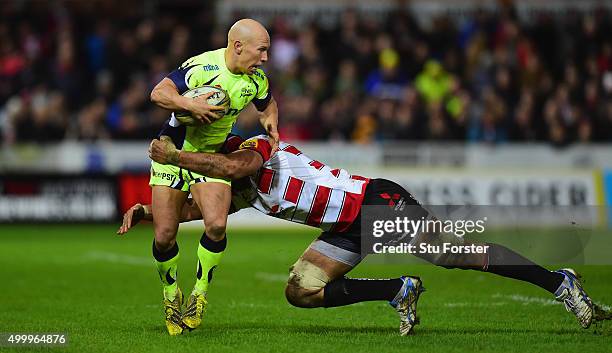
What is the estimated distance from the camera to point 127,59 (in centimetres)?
2164

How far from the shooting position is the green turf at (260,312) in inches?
298

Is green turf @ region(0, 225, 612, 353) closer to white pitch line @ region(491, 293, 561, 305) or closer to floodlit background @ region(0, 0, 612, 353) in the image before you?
white pitch line @ region(491, 293, 561, 305)

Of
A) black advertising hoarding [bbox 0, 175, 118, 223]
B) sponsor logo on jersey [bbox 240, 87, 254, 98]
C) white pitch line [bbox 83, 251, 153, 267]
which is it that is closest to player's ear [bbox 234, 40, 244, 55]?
sponsor logo on jersey [bbox 240, 87, 254, 98]

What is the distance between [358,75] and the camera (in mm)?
21453

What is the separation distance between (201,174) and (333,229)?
106cm

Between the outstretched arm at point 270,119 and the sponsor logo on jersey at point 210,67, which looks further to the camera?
the outstretched arm at point 270,119

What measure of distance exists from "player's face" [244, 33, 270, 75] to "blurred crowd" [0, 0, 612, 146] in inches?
460

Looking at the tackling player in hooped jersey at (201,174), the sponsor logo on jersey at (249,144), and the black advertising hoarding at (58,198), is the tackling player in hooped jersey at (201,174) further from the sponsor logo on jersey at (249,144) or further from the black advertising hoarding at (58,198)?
the black advertising hoarding at (58,198)

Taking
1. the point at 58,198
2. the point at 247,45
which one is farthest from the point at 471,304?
the point at 58,198

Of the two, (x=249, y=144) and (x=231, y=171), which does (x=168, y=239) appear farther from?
(x=249, y=144)

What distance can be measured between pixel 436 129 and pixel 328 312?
10.9 meters

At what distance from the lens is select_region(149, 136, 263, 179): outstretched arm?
25.6 feet

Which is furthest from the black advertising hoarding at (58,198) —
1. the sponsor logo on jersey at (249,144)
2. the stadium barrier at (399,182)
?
the sponsor logo on jersey at (249,144)

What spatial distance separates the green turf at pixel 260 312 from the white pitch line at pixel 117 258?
14 millimetres
